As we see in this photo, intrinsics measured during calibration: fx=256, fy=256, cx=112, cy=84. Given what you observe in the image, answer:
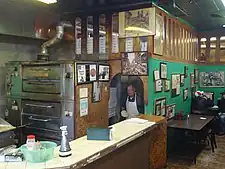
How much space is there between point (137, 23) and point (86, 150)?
3.09 metres

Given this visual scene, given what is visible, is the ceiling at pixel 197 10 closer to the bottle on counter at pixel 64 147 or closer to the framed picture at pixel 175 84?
the framed picture at pixel 175 84

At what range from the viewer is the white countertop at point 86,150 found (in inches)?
66.2

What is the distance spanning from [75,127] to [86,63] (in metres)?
1.00

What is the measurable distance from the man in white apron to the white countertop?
1720 mm

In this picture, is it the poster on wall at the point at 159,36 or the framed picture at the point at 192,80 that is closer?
the poster on wall at the point at 159,36

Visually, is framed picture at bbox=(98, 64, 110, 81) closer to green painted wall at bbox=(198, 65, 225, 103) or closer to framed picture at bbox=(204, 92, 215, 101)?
framed picture at bbox=(204, 92, 215, 101)

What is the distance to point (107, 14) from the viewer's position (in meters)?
4.94

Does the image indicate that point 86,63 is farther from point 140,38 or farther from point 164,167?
point 164,167

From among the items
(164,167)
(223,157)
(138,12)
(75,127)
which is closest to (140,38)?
(138,12)

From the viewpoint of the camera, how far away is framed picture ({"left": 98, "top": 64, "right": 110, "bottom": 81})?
14.4 feet

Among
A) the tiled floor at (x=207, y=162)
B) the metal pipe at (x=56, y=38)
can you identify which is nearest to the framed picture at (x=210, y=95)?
the tiled floor at (x=207, y=162)

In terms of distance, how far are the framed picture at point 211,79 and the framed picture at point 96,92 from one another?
484cm

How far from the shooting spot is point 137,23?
15.0ft

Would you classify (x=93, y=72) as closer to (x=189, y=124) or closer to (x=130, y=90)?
(x=130, y=90)
